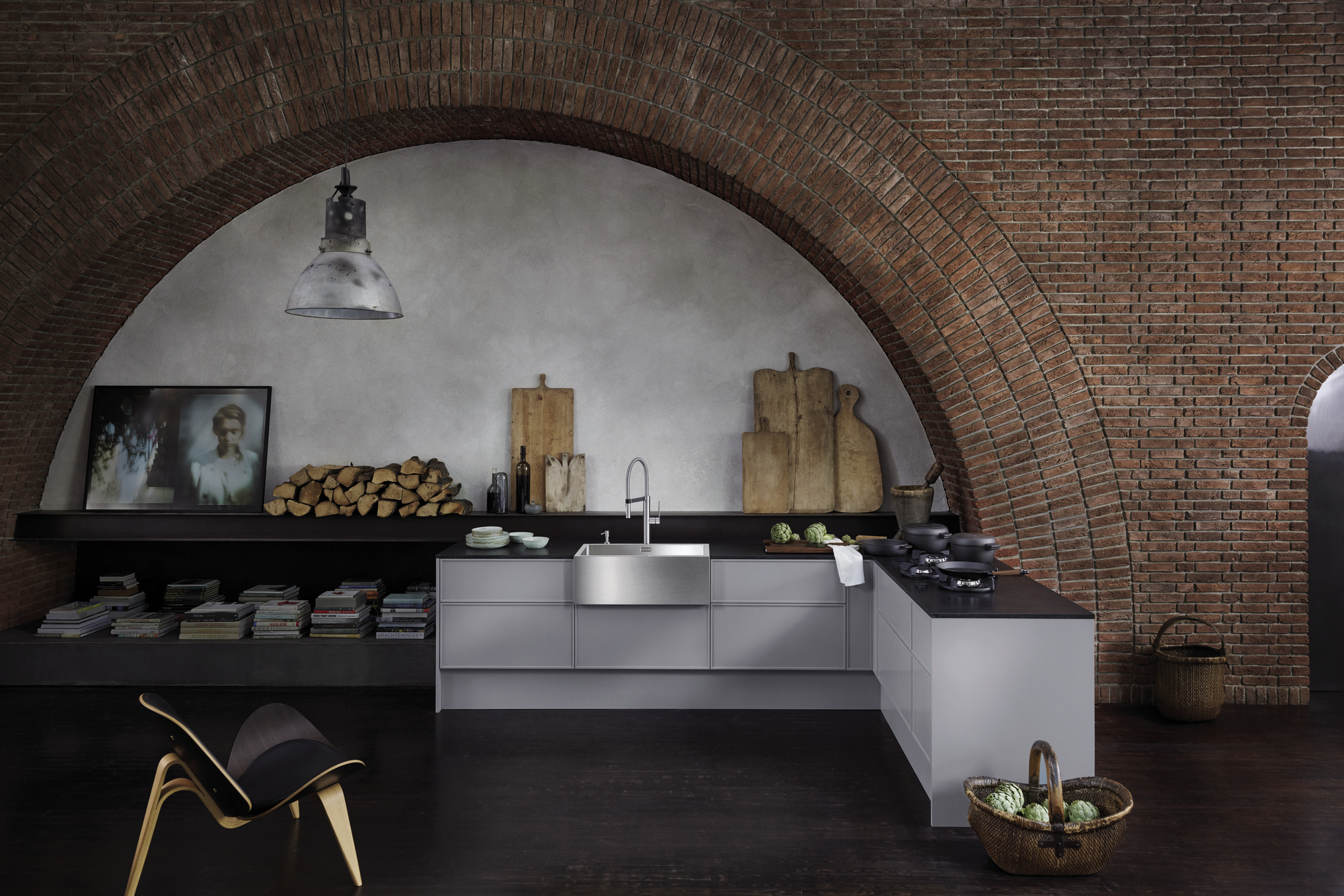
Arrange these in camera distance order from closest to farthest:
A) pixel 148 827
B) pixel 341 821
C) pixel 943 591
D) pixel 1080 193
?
1. pixel 148 827
2. pixel 341 821
3. pixel 943 591
4. pixel 1080 193

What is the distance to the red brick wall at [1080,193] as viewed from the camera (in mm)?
5273

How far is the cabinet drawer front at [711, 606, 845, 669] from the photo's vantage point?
5.18 meters

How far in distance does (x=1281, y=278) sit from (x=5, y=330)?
8.37 metres

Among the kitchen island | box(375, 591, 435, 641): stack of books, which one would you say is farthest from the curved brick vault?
box(375, 591, 435, 641): stack of books

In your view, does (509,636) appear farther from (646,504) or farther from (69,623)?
(69,623)

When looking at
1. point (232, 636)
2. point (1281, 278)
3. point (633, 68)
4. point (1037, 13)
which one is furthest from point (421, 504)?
point (1281, 278)

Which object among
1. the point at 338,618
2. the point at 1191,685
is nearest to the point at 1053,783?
the point at 1191,685

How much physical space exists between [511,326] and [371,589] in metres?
2.26

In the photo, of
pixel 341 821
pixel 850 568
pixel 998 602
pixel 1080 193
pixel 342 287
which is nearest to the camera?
pixel 341 821

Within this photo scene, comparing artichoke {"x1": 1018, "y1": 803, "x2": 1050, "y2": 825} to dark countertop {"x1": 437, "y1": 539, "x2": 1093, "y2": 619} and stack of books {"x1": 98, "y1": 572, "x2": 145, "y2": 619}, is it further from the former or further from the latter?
stack of books {"x1": 98, "y1": 572, "x2": 145, "y2": 619}

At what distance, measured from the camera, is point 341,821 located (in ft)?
10.5

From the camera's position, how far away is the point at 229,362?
21.8ft

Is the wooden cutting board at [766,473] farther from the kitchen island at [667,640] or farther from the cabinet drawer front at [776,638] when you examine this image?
the cabinet drawer front at [776,638]

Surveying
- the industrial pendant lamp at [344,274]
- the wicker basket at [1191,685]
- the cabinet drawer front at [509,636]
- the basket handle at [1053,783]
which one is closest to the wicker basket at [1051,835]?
the basket handle at [1053,783]
